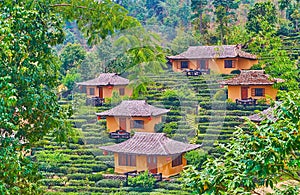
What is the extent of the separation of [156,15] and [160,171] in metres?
20.1

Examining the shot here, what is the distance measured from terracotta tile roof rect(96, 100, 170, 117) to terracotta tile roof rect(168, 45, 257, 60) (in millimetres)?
4672

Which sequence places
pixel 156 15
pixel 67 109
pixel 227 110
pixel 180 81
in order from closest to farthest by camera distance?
1. pixel 67 109
2. pixel 227 110
3. pixel 180 81
4. pixel 156 15

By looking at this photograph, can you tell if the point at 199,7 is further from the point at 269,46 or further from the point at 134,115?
the point at 134,115

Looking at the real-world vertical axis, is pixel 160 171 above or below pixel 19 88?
below

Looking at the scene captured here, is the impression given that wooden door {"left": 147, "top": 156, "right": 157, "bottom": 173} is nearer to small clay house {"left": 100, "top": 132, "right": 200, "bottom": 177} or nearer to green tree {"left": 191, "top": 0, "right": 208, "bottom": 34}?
small clay house {"left": 100, "top": 132, "right": 200, "bottom": 177}

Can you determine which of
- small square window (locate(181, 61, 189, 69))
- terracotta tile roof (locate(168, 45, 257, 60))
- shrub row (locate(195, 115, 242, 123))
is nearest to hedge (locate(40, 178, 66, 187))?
shrub row (locate(195, 115, 242, 123))

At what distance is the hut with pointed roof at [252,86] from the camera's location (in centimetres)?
1814

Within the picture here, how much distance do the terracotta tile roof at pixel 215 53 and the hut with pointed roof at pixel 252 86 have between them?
97.4 inches

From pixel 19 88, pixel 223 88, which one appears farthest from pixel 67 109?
pixel 223 88

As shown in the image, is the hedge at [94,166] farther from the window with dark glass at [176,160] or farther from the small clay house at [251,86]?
the small clay house at [251,86]

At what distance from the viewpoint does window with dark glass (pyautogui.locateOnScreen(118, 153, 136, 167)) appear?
1528 cm

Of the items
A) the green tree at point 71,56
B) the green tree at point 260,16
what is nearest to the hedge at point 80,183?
the green tree at point 71,56

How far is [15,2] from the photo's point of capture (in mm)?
3646

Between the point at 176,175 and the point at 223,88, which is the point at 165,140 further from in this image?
the point at 223,88
